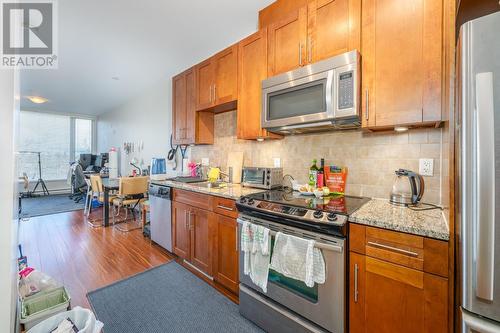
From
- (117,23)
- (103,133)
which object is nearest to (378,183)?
(117,23)

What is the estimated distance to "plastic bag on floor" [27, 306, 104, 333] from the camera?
1.18m

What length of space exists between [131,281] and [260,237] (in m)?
1.57

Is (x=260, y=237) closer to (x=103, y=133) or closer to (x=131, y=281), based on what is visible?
(x=131, y=281)

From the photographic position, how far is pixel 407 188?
1.51 metres

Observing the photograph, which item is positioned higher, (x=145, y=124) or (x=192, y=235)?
(x=145, y=124)

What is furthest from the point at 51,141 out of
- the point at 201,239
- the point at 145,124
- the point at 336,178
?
the point at 336,178

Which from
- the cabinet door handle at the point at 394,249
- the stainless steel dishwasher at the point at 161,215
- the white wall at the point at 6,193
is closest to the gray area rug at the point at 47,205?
the stainless steel dishwasher at the point at 161,215

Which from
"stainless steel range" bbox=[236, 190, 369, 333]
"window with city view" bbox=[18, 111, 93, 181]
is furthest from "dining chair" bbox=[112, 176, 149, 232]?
"window with city view" bbox=[18, 111, 93, 181]

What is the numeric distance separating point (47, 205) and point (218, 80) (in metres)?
5.88

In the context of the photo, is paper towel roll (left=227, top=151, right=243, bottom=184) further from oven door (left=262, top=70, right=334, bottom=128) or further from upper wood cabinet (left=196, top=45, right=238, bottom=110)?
oven door (left=262, top=70, right=334, bottom=128)

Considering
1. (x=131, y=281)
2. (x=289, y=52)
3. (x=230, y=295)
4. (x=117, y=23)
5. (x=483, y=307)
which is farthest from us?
(x=117, y=23)

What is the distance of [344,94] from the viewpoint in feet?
4.91

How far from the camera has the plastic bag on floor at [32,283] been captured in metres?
1.47

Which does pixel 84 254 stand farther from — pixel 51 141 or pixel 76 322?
pixel 51 141
